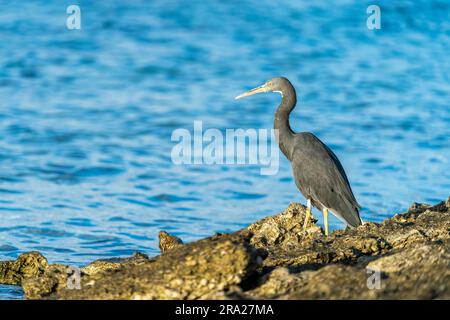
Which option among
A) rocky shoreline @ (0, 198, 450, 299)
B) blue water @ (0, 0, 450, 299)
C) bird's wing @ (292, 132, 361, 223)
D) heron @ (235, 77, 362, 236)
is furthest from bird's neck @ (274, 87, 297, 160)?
rocky shoreline @ (0, 198, 450, 299)

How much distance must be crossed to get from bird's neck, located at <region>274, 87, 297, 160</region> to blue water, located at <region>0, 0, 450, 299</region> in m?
1.97

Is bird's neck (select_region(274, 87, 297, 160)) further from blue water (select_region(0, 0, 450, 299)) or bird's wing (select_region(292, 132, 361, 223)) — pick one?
blue water (select_region(0, 0, 450, 299))

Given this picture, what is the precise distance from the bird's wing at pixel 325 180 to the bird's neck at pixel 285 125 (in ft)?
1.49

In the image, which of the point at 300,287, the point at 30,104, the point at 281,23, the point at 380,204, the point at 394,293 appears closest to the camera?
the point at 394,293

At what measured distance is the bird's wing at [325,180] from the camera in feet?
29.6

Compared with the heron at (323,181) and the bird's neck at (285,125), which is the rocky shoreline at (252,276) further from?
the bird's neck at (285,125)

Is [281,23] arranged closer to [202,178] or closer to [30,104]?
[30,104]

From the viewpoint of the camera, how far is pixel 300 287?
226 inches

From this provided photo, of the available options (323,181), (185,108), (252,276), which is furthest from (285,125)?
(185,108)

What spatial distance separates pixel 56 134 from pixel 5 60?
535cm

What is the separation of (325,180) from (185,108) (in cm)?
908

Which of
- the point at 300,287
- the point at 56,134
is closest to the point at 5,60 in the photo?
the point at 56,134

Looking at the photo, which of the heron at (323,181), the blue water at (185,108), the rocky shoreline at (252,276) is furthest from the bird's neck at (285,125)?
the rocky shoreline at (252,276)

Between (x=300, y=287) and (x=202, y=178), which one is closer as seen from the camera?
(x=300, y=287)
